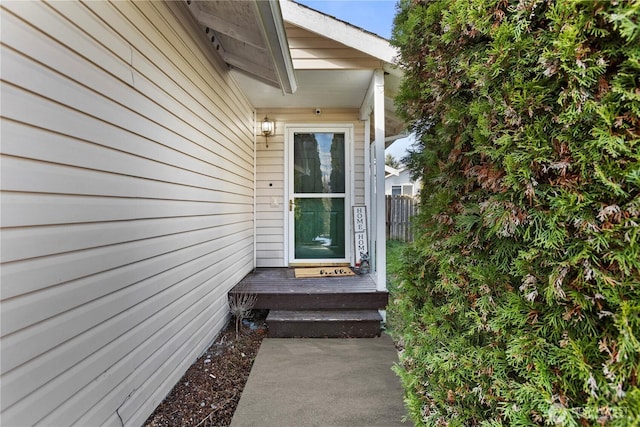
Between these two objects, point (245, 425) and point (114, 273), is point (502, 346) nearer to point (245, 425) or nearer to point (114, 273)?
point (245, 425)

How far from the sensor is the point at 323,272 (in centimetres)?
417

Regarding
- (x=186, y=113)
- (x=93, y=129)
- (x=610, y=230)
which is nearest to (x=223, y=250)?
(x=186, y=113)

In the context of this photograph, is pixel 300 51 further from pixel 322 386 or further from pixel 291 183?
pixel 322 386

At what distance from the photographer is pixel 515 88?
0.88m

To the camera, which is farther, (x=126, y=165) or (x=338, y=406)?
(x=338, y=406)

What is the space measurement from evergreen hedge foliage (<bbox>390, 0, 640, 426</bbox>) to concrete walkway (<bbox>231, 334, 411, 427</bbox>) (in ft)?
2.54

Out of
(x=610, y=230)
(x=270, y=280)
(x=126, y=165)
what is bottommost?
(x=270, y=280)

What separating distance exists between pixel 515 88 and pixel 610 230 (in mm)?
447

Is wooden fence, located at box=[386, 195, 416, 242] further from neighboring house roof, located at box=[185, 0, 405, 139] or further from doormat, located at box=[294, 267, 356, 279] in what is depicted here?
neighboring house roof, located at box=[185, 0, 405, 139]

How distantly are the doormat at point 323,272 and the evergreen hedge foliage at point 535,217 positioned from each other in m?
2.82

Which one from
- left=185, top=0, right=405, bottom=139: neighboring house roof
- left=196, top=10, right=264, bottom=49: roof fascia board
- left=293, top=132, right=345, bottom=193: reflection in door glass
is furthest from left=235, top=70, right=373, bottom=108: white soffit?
left=196, top=10, right=264, bottom=49: roof fascia board

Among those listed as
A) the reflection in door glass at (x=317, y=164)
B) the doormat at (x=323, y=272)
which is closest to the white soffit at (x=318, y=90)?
the reflection in door glass at (x=317, y=164)

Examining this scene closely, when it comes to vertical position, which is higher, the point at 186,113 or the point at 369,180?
the point at 186,113

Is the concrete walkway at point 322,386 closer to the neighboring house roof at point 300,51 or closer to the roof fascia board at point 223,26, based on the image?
the neighboring house roof at point 300,51
